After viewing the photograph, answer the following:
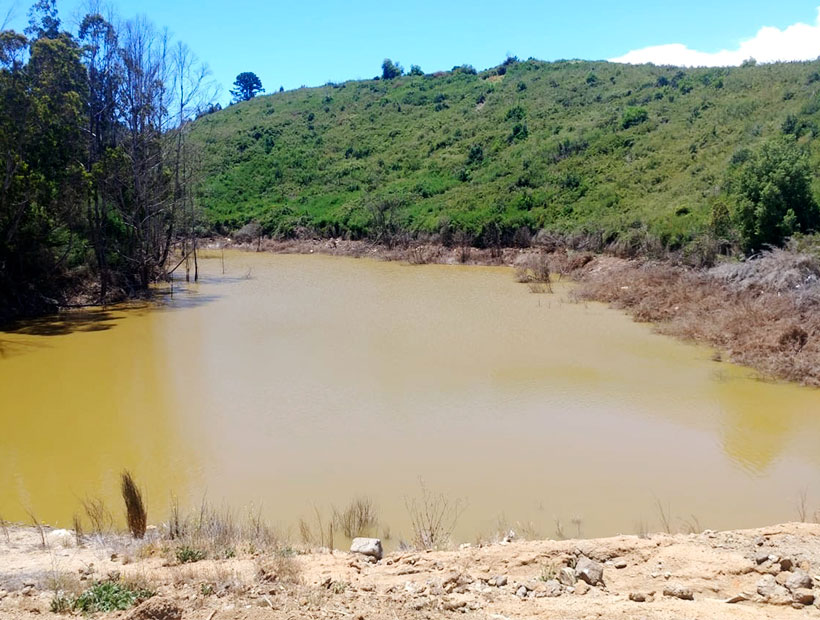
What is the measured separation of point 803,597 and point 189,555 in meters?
4.46

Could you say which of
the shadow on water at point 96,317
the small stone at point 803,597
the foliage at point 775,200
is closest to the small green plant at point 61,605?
the small stone at point 803,597

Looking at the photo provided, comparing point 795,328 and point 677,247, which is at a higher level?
point 677,247

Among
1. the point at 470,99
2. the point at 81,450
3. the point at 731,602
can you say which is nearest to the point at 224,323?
the point at 81,450

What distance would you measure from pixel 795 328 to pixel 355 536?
10.4 m

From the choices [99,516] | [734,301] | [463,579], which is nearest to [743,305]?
[734,301]

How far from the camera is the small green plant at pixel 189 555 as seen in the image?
524 centimetres

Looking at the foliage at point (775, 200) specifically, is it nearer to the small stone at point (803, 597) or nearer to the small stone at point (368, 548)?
the small stone at point (803, 597)

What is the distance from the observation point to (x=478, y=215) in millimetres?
33469

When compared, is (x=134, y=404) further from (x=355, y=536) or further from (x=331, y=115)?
(x=331, y=115)

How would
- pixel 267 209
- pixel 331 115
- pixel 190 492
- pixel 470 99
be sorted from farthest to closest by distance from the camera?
pixel 331 115
pixel 470 99
pixel 267 209
pixel 190 492

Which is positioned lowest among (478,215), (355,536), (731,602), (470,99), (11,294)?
(355,536)

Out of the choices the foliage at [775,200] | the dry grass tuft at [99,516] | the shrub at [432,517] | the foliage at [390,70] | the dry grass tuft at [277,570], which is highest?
the foliage at [390,70]

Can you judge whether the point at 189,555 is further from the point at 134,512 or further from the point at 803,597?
the point at 803,597

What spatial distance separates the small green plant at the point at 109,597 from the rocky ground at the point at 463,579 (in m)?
0.10
